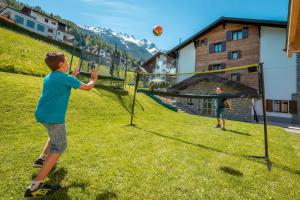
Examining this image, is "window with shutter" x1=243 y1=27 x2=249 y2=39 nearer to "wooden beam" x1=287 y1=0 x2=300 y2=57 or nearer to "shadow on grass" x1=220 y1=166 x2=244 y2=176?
"wooden beam" x1=287 y1=0 x2=300 y2=57

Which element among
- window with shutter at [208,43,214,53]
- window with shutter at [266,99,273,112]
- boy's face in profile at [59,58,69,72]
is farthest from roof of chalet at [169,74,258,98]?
boy's face in profile at [59,58,69,72]

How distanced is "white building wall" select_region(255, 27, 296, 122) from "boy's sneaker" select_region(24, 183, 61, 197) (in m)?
25.7

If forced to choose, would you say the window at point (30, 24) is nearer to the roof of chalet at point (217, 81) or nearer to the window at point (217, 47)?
the roof of chalet at point (217, 81)

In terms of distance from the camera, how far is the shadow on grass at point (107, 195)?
287cm

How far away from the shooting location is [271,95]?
23.2m

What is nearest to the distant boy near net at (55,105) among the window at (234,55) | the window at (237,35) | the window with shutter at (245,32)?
the window at (234,55)

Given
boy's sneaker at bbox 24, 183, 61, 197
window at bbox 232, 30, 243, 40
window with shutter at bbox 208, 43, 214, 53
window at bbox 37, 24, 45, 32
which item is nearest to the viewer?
boy's sneaker at bbox 24, 183, 61, 197

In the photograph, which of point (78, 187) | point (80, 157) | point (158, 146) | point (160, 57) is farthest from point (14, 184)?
point (160, 57)

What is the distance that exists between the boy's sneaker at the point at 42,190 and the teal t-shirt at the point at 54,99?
3.20 feet

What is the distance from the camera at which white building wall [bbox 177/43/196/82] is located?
30.9 metres

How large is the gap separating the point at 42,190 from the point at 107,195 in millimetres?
937

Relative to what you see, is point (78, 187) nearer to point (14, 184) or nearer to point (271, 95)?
point (14, 184)

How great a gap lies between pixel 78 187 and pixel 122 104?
9.57 meters

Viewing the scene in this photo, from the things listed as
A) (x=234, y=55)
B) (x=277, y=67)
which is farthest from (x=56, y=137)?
(x=234, y=55)
